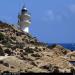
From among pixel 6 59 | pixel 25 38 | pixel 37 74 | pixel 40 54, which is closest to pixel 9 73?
pixel 37 74

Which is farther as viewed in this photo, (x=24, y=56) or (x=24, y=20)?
(x=24, y=20)

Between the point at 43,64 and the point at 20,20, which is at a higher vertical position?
the point at 20,20

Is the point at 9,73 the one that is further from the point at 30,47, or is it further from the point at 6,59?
the point at 30,47

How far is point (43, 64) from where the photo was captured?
6769 centimetres

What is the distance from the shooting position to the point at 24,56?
70938 millimetres

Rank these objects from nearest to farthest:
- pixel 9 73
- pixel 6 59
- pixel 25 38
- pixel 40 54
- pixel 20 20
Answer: pixel 9 73
pixel 6 59
pixel 40 54
pixel 25 38
pixel 20 20

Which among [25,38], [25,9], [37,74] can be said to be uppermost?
[25,9]

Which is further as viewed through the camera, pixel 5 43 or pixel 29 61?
pixel 5 43

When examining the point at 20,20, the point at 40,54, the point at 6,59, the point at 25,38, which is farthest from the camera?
the point at 20,20

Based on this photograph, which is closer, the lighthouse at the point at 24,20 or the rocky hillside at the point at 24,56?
the rocky hillside at the point at 24,56

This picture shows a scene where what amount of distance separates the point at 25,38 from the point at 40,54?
11.5 m

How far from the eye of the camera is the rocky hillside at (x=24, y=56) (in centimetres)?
6372

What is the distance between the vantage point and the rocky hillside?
209ft

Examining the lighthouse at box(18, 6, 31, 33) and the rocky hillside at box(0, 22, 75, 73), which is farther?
the lighthouse at box(18, 6, 31, 33)
